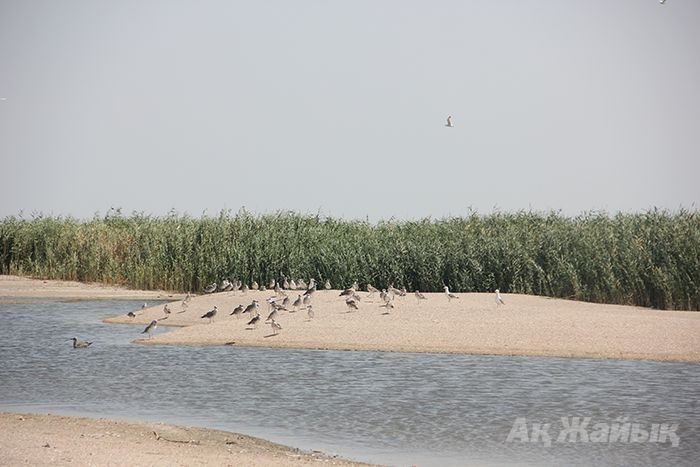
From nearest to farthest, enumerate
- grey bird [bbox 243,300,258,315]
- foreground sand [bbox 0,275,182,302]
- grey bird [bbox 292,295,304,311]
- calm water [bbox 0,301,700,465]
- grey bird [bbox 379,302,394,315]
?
calm water [bbox 0,301,700,465]
grey bird [bbox 379,302,394,315]
grey bird [bbox 243,300,258,315]
grey bird [bbox 292,295,304,311]
foreground sand [bbox 0,275,182,302]

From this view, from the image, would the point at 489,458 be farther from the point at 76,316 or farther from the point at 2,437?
the point at 76,316

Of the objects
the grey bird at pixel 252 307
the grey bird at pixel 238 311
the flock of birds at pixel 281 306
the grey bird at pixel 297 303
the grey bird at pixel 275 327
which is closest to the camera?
the grey bird at pixel 275 327

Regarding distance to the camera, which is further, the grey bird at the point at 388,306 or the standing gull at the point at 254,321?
the grey bird at the point at 388,306

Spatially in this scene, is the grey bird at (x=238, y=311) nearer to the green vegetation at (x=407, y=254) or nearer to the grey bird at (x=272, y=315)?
the grey bird at (x=272, y=315)

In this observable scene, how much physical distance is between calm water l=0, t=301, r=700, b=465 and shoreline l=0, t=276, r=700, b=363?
74 cm

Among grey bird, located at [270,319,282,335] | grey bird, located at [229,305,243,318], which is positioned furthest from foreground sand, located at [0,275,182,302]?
grey bird, located at [270,319,282,335]

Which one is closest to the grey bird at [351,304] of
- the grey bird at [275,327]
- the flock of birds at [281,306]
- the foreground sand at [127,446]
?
the flock of birds at [281,306]

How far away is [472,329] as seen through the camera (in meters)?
26.0

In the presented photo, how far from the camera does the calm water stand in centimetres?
1500

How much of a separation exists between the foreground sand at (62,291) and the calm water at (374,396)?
15.1 meters

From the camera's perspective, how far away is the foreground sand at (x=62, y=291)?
42250mm

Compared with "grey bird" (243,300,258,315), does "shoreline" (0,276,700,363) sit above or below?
below

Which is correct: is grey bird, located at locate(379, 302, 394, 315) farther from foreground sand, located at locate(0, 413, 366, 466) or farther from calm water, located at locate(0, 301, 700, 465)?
foreground sand, located at locate(0, 413, 366, 466)

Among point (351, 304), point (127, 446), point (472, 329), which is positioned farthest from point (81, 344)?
point (127, 446)
